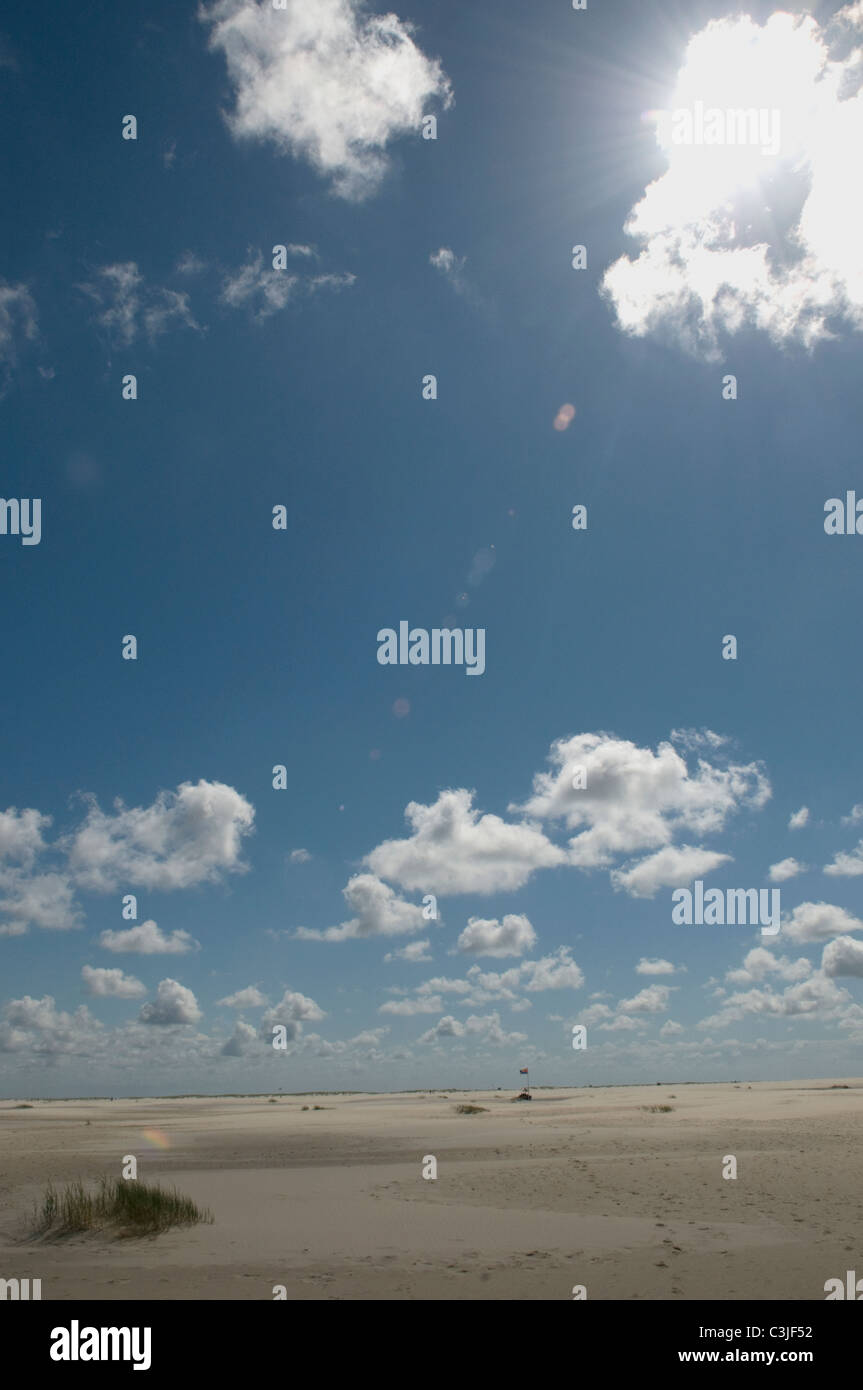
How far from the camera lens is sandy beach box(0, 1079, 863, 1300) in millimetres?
12227

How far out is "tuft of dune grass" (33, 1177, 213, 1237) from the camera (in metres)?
15.7

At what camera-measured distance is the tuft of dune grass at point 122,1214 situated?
15664mm

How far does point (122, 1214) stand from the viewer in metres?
15.8

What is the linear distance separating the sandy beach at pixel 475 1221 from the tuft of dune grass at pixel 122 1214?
37 cm

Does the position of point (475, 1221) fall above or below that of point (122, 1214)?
below

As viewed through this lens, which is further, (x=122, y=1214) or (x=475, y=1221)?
(x=475, y=1221)

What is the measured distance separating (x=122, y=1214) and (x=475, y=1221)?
6727 millimetres

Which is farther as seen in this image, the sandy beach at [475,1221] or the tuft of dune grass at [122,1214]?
the tuft of dune grass at [122,1214]

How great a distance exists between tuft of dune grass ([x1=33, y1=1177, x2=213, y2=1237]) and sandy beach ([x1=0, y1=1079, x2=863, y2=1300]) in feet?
1.21

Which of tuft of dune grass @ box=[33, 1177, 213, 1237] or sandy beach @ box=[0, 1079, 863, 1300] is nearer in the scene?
sandy beach @ box=[0, 1079, 863, 1300]

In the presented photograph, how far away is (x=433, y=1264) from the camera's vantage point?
13.3 metres

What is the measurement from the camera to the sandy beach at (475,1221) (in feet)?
40.1

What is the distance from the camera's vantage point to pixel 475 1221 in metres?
16.7
